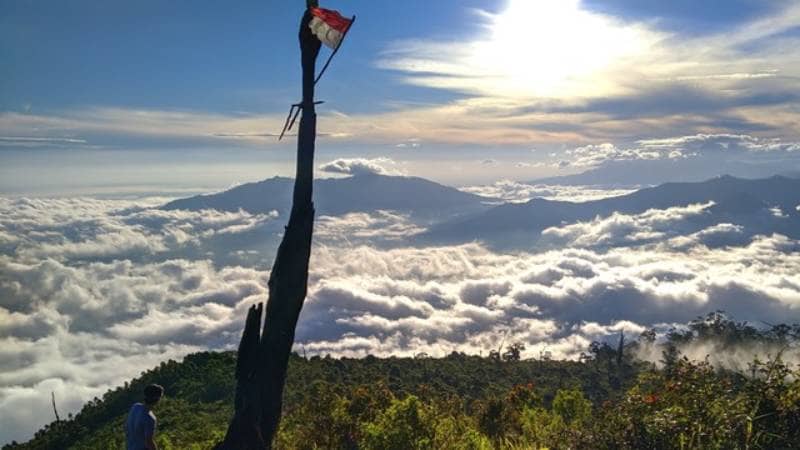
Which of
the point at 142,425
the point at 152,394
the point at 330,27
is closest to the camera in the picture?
the point at 142,425

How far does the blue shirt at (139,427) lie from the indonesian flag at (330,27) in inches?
343

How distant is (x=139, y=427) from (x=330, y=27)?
30.8ft

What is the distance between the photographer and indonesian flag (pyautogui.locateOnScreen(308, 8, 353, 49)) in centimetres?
1304

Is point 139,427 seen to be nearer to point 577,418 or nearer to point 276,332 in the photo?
point 276,332

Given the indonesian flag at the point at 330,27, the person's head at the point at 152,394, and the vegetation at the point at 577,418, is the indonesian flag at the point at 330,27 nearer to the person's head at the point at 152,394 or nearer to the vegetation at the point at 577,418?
the person's head at the point at 152,394

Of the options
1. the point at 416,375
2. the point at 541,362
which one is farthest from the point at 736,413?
the point at 541,362

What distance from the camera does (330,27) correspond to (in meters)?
13.1

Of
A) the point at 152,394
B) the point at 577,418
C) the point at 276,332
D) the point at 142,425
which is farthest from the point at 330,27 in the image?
the point at 577,418


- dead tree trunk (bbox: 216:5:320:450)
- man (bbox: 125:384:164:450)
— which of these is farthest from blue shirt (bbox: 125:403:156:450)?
dead tree trunk (bbox: 216:5:320:450)

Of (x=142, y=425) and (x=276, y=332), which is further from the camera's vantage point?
(x=276, y=332)

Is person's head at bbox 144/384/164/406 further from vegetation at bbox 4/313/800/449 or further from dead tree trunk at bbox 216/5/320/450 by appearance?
vegetation at bbox 4/313/800/449

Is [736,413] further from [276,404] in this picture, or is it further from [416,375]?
[416,375]

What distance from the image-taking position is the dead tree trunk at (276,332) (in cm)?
1284

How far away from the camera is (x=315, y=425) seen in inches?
688
